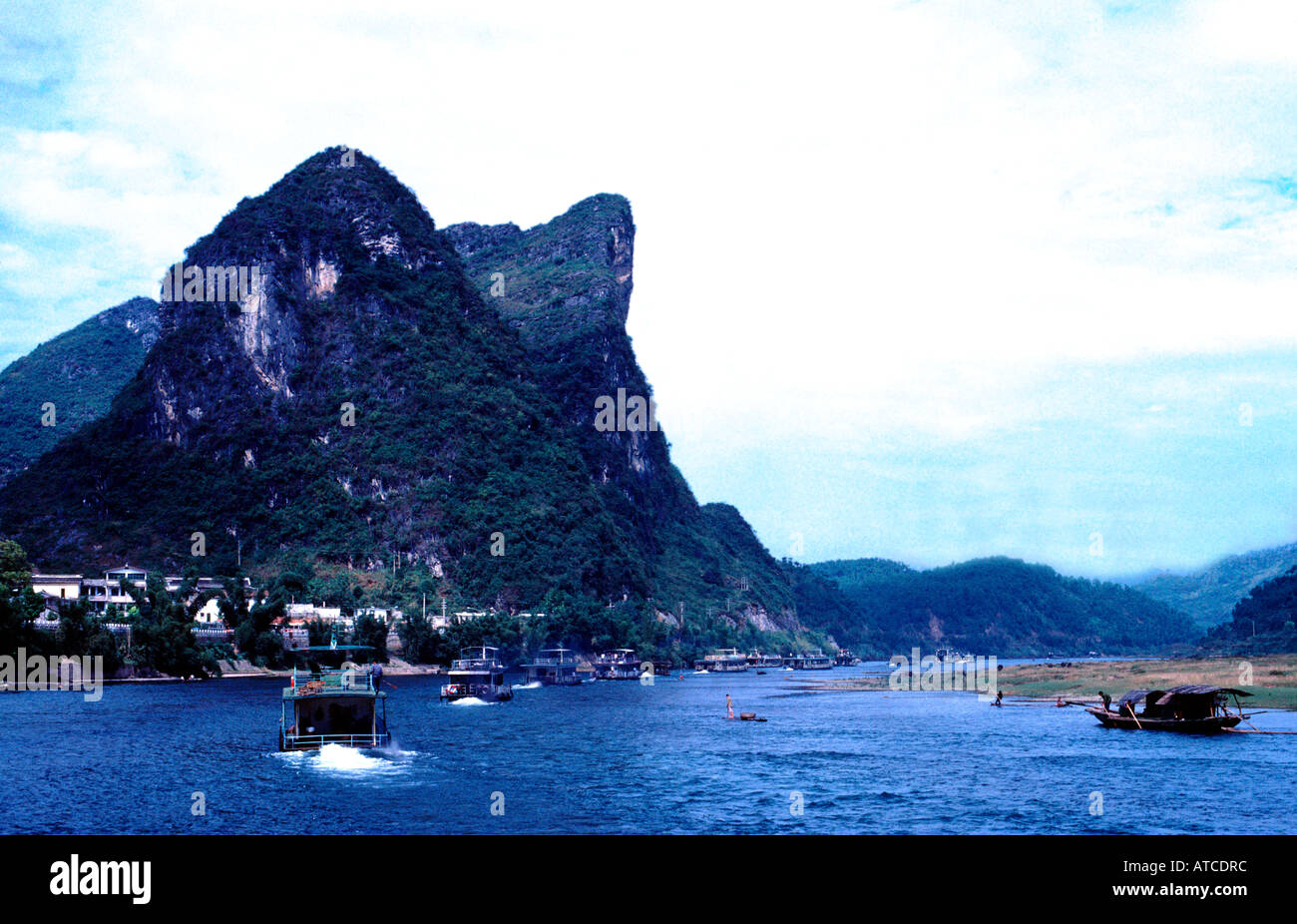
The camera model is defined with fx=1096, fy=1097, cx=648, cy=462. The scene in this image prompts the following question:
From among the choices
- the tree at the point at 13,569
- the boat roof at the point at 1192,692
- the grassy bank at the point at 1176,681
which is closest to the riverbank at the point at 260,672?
the tree at the point at 13,569

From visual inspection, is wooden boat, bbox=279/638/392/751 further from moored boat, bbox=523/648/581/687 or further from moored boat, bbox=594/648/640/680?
moored boat, bbox=594/648/640/680

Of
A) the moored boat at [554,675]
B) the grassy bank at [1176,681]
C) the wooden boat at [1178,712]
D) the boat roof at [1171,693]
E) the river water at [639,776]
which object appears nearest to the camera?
the river water at [639,776]

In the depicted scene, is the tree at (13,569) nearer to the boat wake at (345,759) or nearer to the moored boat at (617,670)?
the boat wake at (345,759)

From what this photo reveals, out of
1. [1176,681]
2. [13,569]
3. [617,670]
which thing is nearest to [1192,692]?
[1176,681]

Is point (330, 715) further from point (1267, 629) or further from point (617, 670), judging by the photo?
point (1267, 629)

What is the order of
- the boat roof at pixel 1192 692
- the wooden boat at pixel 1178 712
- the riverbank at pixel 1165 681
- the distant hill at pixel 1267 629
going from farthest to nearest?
the distant hill at pixel 1267 629
the riverbank at pixel 1165 681
the boat roof at pixel 1192 692
the wooden boat at pixel 1178 712
